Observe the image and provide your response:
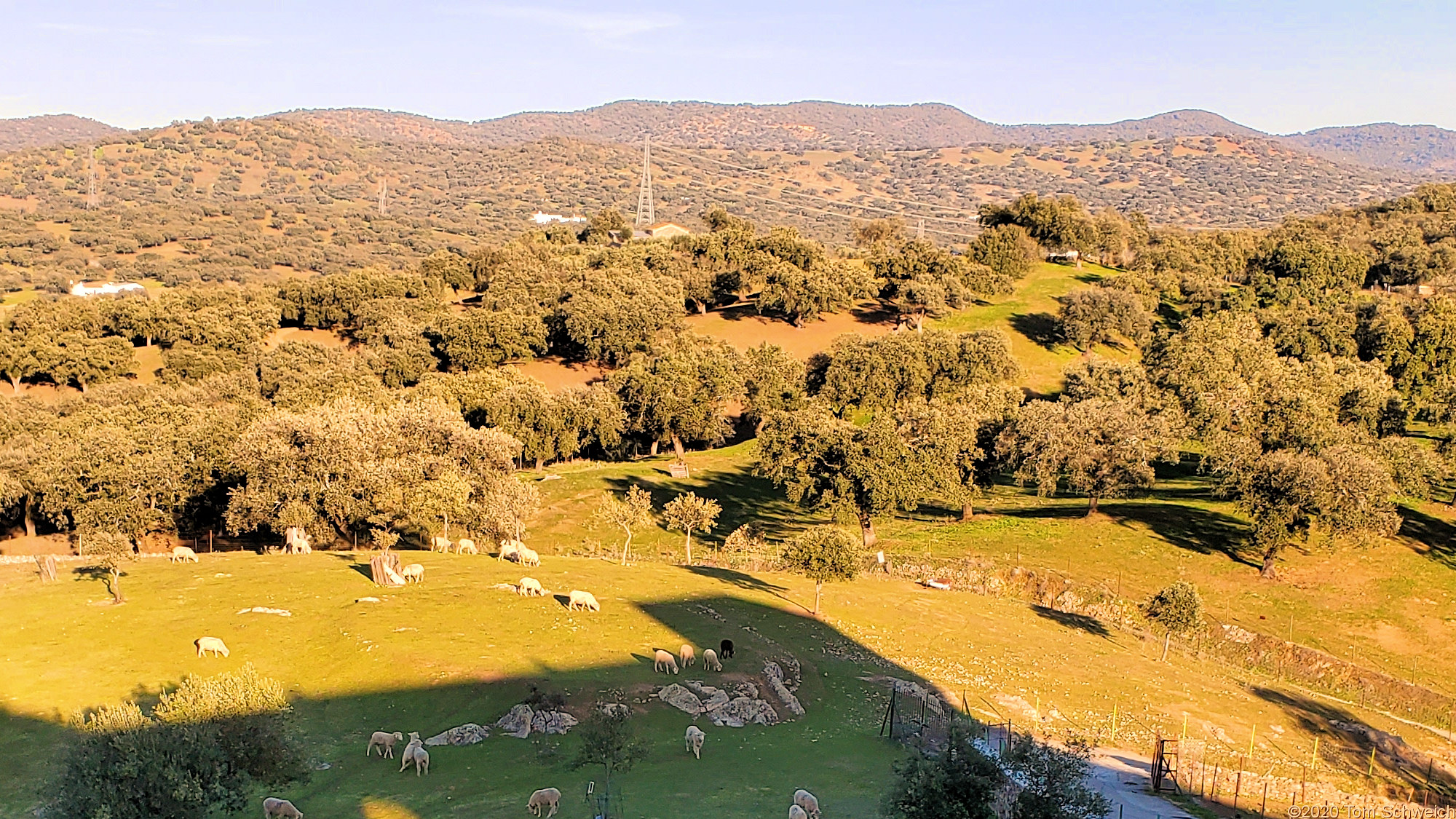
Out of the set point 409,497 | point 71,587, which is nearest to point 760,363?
point 409,497

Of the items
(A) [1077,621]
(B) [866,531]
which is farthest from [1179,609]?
(B) [866,531]

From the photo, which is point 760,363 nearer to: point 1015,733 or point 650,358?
point 650,358

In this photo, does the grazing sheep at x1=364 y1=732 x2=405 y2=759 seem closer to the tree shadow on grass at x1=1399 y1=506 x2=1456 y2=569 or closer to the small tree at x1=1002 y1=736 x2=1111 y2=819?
the small tree at x1=1002 y1=736 x2=1111 y2=819

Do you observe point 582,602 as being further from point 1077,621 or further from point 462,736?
point 1077,621

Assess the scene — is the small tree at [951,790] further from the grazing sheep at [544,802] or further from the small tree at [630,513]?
the small tree at [630,513]

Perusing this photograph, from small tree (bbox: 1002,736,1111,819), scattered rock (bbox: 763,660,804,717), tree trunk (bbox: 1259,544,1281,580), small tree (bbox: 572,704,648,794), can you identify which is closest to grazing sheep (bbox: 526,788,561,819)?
small tree (bbox: 572,704,648,794)

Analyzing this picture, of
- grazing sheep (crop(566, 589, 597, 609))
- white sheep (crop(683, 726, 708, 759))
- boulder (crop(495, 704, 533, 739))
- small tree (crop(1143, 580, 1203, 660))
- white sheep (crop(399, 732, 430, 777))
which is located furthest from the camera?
small tree (crop(1143, 580, 1203, 660))
